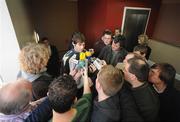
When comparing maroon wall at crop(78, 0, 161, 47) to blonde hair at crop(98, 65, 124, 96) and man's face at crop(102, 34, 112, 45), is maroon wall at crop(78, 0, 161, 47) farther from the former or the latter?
blonde hair at crop(98, 65, 124, 96)

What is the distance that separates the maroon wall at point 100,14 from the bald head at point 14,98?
3033 mm

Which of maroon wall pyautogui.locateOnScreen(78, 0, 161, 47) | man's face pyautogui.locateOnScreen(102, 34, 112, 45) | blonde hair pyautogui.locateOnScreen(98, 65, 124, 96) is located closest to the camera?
blonde hair pyautogui.locateOnScreen(98, 65, 124, 96)

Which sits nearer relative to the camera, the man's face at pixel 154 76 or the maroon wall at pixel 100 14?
the man's face at pixel 154 76

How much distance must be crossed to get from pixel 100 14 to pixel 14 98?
3.22m

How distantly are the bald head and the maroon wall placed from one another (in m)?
3.03

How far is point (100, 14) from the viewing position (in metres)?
3.63

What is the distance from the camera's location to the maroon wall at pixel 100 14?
353 cm

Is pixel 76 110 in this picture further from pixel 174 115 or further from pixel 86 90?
pixel 174 115

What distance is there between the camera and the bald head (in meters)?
0.87

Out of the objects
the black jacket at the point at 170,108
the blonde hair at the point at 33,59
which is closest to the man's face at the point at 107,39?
the black jacket at the point at 170,108

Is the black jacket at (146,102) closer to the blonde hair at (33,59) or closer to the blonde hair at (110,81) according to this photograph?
the blonde hair at (110,81)

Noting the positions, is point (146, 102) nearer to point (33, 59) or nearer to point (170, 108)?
point (170, 108)

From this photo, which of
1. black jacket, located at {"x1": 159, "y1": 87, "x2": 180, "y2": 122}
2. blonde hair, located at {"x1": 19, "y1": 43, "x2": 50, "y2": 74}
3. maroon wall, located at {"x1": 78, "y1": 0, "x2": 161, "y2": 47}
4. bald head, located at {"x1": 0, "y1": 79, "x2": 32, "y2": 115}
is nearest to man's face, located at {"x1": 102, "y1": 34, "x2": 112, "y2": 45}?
maroon wall, located at {"x1": 78, "y1": 0, "x2": 161, "y2": 47}

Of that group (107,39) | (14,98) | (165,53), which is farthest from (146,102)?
(165,53)
